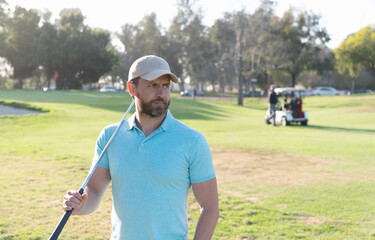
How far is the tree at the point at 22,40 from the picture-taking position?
65812mm

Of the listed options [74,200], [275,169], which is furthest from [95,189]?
[275,169]

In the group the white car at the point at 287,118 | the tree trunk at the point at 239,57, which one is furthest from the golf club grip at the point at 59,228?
the tree trunk at the point at 239,57

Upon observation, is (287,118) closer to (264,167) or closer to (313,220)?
(264,167)

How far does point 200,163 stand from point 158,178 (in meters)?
0.25

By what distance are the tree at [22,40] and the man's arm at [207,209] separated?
66496mm

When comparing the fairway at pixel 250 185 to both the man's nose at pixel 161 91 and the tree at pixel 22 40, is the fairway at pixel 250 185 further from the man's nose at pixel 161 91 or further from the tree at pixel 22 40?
the tree at pixel 22 40

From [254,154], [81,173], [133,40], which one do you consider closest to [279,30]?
[133,40]

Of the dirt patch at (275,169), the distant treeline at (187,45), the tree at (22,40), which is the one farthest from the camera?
the tree at (22,40)

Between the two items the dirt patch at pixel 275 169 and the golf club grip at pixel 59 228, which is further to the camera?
the dirt patch at pixel 275 169

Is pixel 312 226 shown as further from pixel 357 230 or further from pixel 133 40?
pixel 133 40

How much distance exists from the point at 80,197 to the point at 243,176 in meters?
7.79

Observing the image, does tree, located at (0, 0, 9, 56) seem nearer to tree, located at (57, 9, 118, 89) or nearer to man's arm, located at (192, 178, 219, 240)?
tree, located at (57, 9, 118, 89)

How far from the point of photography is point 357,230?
248 inches

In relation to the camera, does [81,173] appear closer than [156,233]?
No
